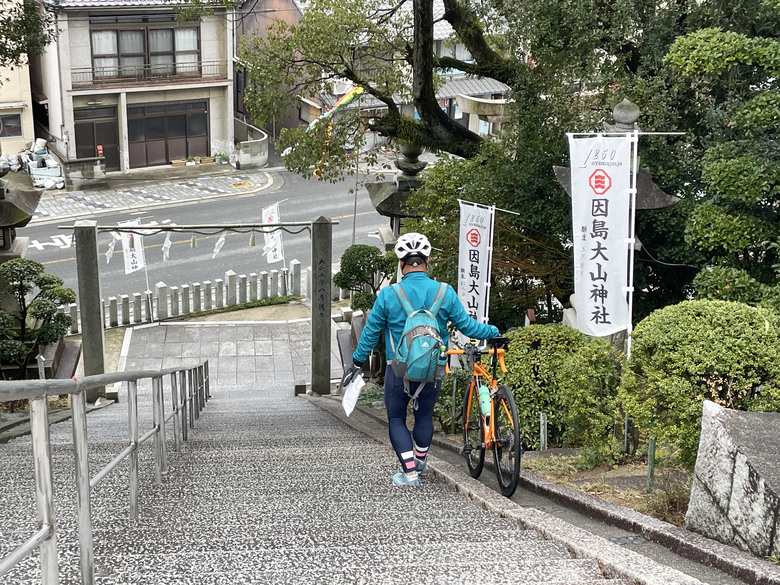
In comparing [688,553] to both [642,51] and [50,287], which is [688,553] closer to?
[642,51]

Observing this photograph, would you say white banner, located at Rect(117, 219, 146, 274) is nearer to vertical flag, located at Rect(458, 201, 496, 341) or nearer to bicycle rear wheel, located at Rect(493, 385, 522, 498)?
vertical flag, located at Rect(458, 201, 496, 341)

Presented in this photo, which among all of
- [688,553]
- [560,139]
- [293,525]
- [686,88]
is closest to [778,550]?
[688,553]

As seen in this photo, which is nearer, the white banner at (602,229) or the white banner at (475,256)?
the white banner at (602,229)

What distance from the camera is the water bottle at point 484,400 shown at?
20.2 feet

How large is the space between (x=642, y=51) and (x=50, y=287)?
908 cm

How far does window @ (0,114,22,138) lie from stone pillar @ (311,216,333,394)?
2096cm

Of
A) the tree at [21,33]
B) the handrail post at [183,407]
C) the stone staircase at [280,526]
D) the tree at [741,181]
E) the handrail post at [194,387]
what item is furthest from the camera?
the tree at [21,33]

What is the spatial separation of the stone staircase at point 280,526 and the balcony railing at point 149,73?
24.6 metres

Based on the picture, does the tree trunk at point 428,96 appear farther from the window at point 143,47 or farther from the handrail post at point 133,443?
the window at point 143,47

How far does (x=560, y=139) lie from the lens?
995cm

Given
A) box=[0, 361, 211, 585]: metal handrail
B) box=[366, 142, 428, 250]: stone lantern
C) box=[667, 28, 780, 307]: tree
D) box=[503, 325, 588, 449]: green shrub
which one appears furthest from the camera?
box=[366, 142, 428, 250]: stone lantern

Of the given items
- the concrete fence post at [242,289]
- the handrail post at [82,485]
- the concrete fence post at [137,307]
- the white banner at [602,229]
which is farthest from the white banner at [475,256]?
the concrete fence post at [242,289]

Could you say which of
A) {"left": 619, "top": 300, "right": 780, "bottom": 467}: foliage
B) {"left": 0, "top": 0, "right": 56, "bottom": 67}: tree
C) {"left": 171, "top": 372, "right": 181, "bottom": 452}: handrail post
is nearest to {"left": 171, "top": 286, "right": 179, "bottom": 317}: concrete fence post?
{"left": 0, "top": 0, "right": 56, "bottom": 67}: tree

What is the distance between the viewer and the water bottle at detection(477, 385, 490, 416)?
243 inches
